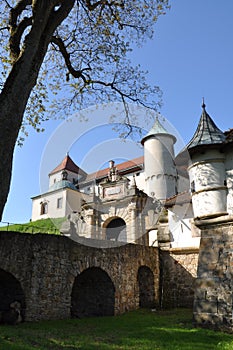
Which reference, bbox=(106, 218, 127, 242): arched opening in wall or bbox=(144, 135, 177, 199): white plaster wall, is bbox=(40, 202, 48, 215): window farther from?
bbox=(144, 135, 177, 199): white plaster wall

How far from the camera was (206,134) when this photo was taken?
12.4 m

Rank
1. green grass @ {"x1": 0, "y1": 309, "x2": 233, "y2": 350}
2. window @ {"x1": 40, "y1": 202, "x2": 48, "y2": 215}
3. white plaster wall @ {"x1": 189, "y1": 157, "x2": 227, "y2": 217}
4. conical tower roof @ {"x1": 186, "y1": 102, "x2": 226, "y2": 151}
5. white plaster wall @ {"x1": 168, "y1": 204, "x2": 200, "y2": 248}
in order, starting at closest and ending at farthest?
1. green grass @ {"x1": 0, "y1": 309, "x2": 233, "y2": 350}
2. white plaster wall @ {"x1": 189, "y1": 157, "x2": 227, "y2": 217}
3. conical tower roof @ {"x1": 186, "y1": 102, "x2": 226, "y2": 151}
4. white plaster wall @ {"x1": 168, "y1": 204, "x2": 200, "y2": 248}
5. window @ {"x1": 40, "y1": 202, "x2": 48, "y2": 215}

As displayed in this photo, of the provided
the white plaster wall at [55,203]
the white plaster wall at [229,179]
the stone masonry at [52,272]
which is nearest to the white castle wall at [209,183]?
the white plaster wall at [229,179]

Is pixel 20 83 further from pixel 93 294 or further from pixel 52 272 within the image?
pixel 93 294

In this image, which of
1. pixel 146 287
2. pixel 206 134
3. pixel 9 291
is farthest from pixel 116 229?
pixel 206 134

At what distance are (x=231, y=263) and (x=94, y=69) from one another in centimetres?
758

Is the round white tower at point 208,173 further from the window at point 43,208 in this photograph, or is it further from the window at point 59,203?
the window at point 43,208

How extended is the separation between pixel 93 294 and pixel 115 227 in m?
14.9

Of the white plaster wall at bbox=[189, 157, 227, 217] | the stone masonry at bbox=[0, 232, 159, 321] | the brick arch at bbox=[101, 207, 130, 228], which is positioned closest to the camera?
the white plaster wall at bbox=[189, 157, 227, 217]

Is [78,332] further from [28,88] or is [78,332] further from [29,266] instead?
[28,88]

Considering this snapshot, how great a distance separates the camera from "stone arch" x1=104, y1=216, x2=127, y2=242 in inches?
1139

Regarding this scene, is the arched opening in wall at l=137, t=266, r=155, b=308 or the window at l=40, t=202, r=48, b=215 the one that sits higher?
the window at l=40, t=202, r=48, b=215

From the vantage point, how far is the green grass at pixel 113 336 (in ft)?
24.5

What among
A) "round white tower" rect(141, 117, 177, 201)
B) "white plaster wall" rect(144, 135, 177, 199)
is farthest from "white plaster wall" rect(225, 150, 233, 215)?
"white plaster wall" rect(144, 135, 177, 199)
